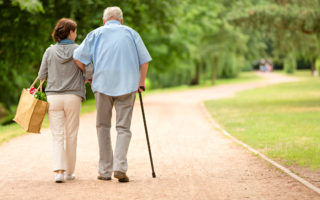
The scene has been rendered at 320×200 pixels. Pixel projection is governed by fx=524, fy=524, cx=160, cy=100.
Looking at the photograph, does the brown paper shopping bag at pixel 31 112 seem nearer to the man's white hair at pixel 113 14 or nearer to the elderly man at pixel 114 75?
the elderly man at pixel 114 75

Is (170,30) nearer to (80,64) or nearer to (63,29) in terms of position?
(63,29)

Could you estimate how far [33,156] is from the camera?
28.1 ft

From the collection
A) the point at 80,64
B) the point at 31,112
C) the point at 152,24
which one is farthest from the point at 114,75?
the point at 152,24

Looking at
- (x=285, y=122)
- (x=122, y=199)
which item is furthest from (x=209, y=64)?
(x=122, y=199)

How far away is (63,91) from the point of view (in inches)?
249

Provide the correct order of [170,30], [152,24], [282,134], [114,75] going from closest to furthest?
[114,75]
[282,134]
[152,24]
[170,30]

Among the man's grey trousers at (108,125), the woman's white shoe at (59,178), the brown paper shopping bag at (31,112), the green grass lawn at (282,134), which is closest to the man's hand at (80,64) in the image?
the man's grey trousers at (108,125)

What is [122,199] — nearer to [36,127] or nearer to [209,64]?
[36,127]

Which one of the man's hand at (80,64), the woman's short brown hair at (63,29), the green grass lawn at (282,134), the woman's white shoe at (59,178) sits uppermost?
the woman's short brown hair at (63,29)

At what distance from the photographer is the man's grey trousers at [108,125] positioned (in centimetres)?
625

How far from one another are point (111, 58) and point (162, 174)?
174 cm

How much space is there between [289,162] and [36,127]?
3766mm

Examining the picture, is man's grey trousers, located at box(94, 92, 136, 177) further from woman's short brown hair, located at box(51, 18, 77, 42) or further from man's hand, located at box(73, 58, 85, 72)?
woman's short brown hair, located at box(51, 18, 77, 42)

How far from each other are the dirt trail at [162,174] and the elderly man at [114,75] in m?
0.32
